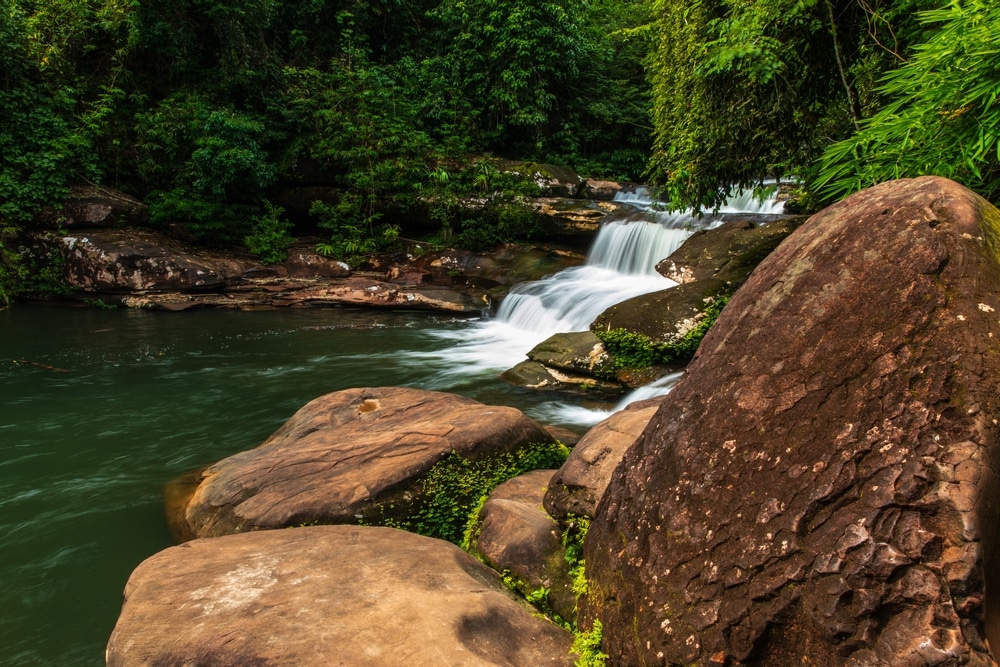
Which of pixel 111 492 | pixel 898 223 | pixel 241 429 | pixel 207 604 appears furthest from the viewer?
pixel 241 429

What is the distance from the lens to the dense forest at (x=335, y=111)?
13672 millimetres

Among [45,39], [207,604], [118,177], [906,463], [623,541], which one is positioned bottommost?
[207,604]

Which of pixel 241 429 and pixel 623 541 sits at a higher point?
pixel 623 541

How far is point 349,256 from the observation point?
15.5m

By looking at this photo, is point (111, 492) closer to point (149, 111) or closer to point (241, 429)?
point (241, 429)

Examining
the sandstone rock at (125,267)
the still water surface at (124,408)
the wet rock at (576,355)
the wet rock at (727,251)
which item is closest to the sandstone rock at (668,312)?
the wet rock at (576,355)

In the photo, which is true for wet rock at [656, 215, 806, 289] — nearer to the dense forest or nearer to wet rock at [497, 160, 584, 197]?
the dense forest

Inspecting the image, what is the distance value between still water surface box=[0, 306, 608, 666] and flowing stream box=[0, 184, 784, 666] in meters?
0.02

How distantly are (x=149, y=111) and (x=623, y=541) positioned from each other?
16559mm

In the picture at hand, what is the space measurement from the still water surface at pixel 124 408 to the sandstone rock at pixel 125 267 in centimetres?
71

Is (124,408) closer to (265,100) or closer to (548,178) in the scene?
(265,100)

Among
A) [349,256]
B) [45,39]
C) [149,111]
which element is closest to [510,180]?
Result: [349,256]

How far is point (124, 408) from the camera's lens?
8.31 m

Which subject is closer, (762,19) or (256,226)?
(762,19)
